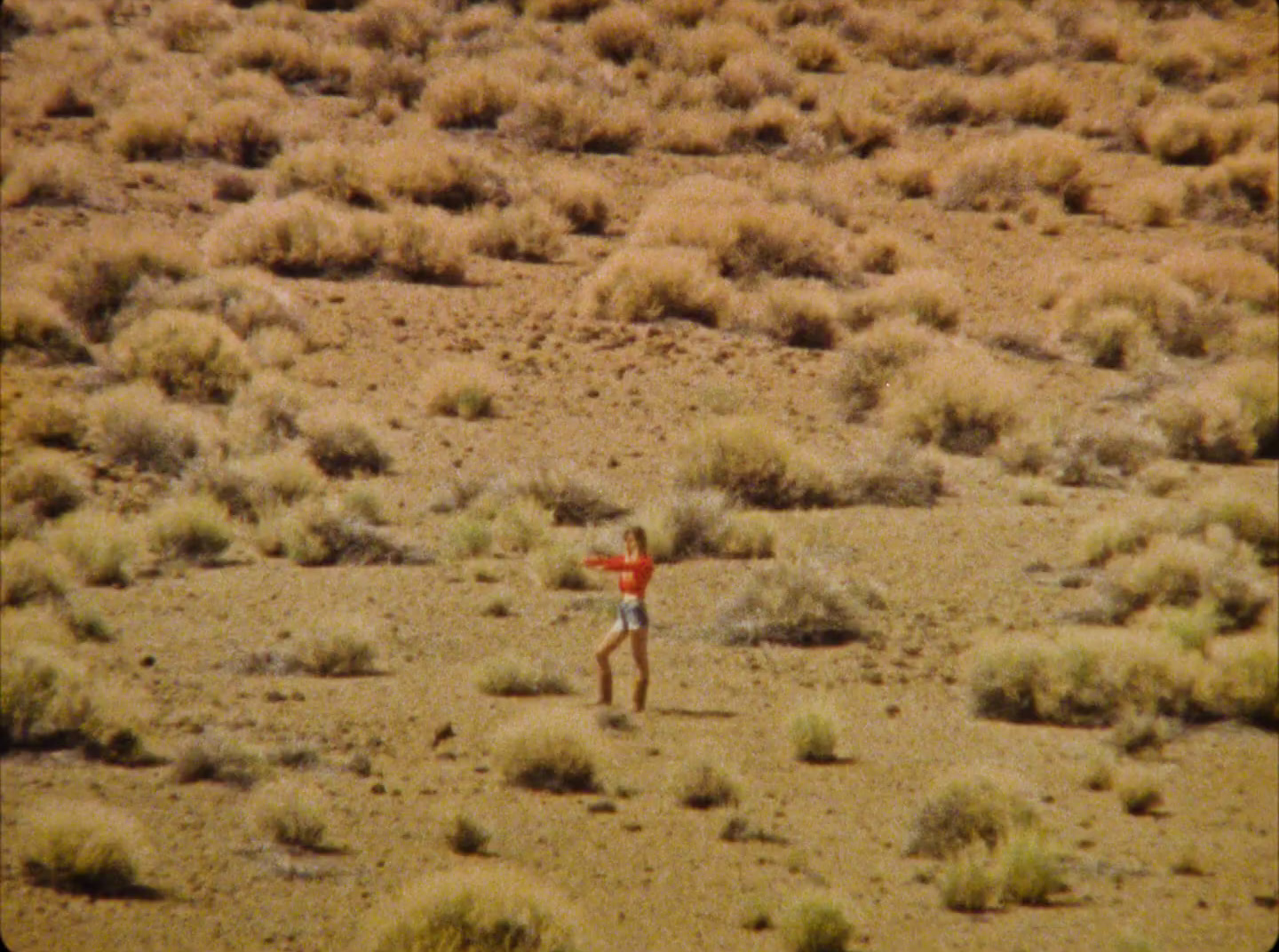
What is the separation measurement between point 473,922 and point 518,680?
5507mm

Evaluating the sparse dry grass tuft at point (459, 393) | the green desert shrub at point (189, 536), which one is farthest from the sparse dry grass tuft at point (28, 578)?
the sparse dry grass tuft at point (459, 393)

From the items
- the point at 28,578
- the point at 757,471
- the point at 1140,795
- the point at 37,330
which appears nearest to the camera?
the point at 1140,795

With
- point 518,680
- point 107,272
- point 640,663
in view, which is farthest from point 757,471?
point 107,272

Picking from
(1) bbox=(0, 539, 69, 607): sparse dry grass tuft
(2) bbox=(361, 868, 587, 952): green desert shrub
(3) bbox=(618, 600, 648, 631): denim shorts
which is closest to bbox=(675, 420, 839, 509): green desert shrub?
(3) bbox=(618, 600, 648, 631): denim shorts

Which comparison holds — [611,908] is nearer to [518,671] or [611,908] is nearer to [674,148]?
[518,671]

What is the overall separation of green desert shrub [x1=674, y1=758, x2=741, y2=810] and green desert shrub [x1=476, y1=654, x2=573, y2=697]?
2.76 metres

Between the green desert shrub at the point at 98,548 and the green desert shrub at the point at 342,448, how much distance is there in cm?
321

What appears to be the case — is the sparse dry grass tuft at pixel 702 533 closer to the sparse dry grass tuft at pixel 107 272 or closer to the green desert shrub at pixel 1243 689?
the green desert shrub at pixel 1243 689

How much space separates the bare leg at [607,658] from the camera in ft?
45.1

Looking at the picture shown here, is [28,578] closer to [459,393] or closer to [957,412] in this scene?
[459,393]

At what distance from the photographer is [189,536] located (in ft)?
60.5

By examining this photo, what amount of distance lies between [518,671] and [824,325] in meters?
14.1

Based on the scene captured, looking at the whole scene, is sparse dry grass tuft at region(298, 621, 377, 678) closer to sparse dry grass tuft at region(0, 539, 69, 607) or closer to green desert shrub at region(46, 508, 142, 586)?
sparse dry grass tuft at region(0, 539, 69, 607)

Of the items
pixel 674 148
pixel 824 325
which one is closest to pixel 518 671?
pixel 824 325
